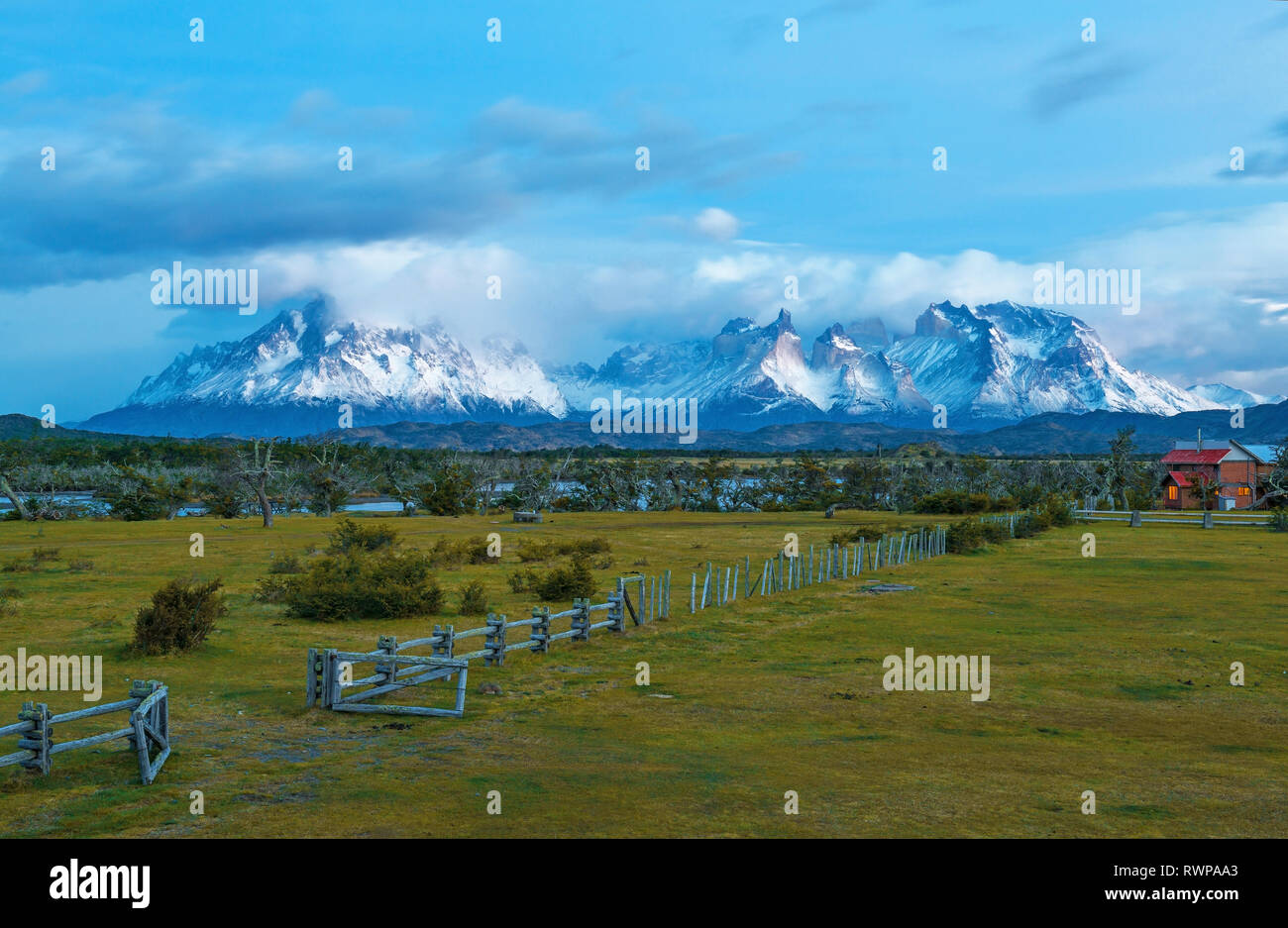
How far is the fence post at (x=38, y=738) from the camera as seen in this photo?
12.7 meters

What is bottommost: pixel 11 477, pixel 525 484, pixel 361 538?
pixel 361 538

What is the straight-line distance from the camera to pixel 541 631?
23.6 m

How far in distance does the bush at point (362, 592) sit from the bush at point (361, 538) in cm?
1345

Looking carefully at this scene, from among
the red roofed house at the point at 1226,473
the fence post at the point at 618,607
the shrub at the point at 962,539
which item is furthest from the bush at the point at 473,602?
the red roofed house at the point at 1226,473

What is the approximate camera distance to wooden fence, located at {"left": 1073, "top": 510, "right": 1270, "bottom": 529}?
67.2 metres

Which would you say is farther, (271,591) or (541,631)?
(271,591)

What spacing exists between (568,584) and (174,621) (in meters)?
12.5

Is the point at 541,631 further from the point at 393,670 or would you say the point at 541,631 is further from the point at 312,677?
the point at 312,677

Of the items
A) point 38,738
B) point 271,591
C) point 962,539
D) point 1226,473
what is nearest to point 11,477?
point 271,591

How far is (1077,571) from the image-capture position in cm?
4119

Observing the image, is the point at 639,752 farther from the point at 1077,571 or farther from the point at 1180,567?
the point at 1180,567

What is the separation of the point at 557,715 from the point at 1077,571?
30.2m

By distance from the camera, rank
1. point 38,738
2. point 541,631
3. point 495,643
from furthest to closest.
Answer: point 541,631
point 495,643
point 38,738

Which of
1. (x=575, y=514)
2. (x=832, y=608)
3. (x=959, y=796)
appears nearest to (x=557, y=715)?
(x=959, y=796)
